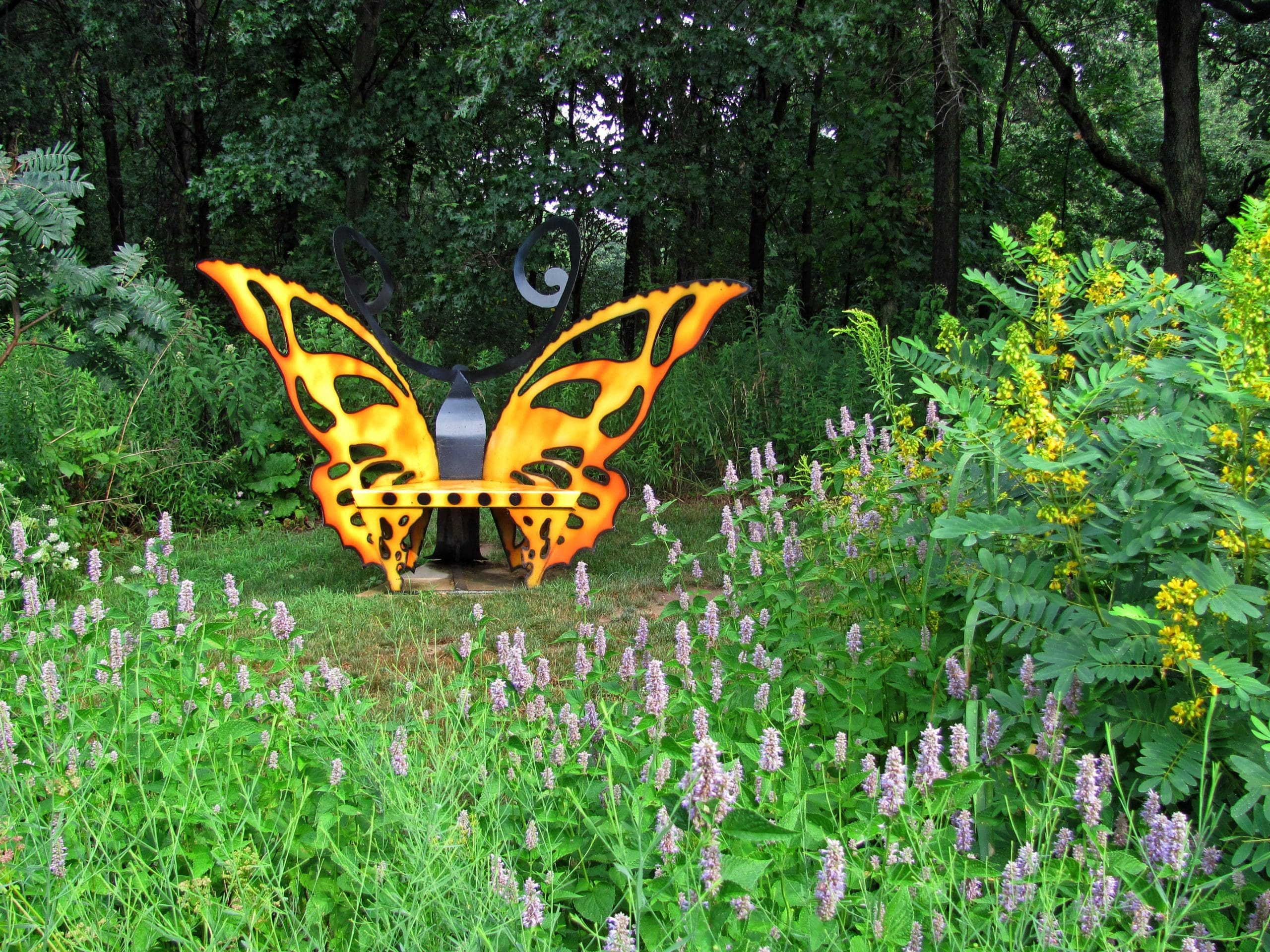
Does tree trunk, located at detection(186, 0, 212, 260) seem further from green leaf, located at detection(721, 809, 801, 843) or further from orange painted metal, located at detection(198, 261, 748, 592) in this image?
green leaf, located at detection(721, 809, 801, 843)

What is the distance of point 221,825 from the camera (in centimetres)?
206

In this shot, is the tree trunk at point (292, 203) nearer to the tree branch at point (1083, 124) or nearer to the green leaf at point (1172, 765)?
the tree branch at point (1083, 124)

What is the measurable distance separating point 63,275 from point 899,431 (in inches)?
140

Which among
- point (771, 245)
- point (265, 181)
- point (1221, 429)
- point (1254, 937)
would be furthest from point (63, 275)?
point (771, 245)

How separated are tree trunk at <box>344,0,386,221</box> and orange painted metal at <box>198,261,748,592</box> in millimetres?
10091

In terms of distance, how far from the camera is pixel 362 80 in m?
16.0

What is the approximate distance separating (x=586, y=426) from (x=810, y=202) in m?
12.0

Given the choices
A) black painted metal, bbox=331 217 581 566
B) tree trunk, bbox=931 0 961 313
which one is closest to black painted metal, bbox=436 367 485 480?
black painted metal, bbox=331 217 581 566

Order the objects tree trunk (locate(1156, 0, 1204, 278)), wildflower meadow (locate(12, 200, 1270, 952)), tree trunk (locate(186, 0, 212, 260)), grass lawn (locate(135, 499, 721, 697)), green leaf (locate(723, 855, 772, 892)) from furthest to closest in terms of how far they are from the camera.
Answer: tree trunk (locate(186, 0, 212, 260)) → tree trunk (locate(1156, 0, 1204, 278)) → grass lawn (locate(135, 499, 721, 697)) → wildflower meadow (locate(12, 200, 1270, 952)) → green leaf (locate(723, 855, 772, 892))

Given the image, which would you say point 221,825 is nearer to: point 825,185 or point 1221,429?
point 1221,429

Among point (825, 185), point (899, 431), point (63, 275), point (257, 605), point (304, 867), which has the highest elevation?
point (825, 185)

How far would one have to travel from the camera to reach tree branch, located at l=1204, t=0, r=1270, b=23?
12000mm

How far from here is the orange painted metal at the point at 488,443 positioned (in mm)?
5547

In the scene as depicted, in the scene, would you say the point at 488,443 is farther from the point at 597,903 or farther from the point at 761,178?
the point at 761,178
